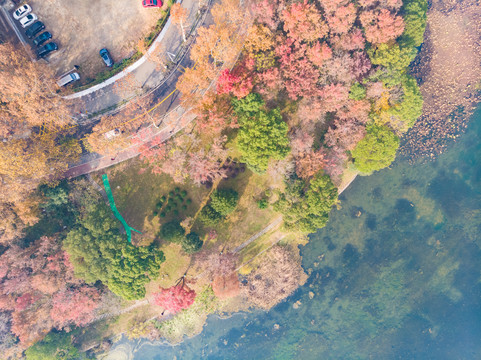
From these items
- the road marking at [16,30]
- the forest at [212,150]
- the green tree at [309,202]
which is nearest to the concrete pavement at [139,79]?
the forest at [212,150]

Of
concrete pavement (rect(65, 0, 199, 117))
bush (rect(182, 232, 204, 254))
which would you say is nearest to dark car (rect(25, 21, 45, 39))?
concrete pavement (rect(65, 0, 199, 117))

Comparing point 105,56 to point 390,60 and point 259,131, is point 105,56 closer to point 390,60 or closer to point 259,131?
point 259,131

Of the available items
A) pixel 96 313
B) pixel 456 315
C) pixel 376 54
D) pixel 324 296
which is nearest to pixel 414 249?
pixel 456 315

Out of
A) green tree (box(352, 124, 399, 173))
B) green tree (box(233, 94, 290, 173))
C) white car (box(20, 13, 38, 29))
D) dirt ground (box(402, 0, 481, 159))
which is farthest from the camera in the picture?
dirt ground (box(402, 0, 481, 159))

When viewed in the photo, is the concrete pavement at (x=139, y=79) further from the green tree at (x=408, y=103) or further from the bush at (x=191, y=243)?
the green tree at (x=408, y=103)

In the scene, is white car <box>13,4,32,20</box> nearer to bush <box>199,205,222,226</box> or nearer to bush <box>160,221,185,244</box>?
bush <box>160,221,185,244</box>

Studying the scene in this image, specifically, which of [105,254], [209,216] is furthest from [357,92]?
[105,254]

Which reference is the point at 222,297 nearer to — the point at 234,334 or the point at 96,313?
the point at 234,334
